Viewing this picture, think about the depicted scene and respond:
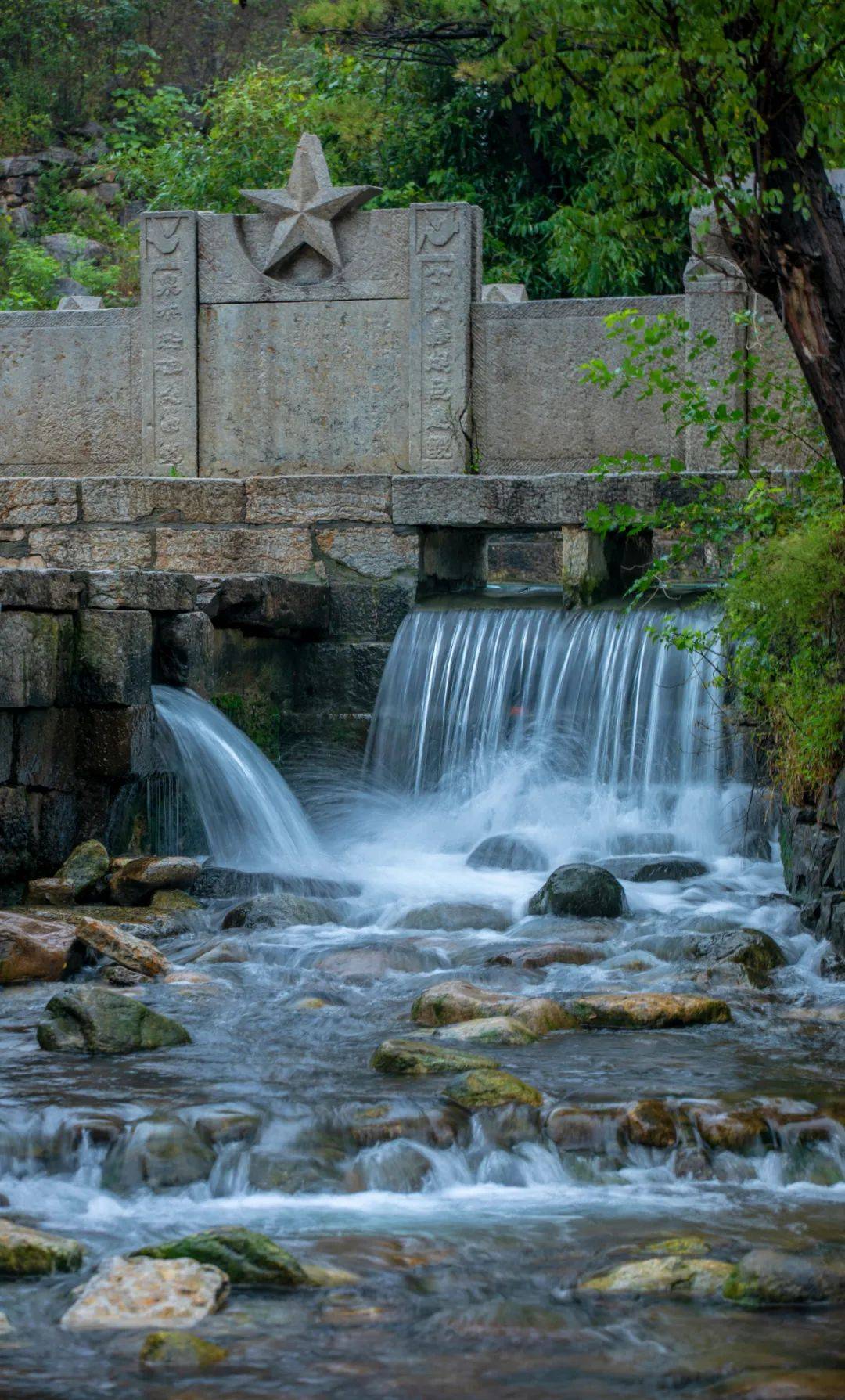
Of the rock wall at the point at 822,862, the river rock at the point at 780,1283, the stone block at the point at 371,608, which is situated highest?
the stone block at the point at 371,608

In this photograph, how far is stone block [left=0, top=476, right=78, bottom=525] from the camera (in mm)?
11555

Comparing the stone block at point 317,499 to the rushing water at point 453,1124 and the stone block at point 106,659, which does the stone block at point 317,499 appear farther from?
the stone block at point 106,659

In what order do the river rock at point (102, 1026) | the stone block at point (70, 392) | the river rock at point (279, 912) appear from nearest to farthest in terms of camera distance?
the river rock at point (102, 1026) → the river rock at point (279, 912) → the stone block at point (70, 392)

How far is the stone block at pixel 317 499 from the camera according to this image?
440 inches

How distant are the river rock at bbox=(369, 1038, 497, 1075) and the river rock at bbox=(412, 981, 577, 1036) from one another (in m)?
0.58

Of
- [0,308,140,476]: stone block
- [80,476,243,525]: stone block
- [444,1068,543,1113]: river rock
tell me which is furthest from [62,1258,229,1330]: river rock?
[0,308,140,476]: stone block

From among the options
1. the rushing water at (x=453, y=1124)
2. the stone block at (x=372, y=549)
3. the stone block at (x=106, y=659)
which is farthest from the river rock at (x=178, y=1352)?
the stone block at (x=372, y=549)

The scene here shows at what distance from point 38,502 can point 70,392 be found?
117 cm

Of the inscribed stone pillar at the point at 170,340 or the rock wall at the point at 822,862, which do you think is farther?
the inscribed stone pillar at the point at 170,340

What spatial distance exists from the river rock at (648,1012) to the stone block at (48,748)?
328cm

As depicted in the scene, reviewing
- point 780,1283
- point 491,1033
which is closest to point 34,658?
point 491,1033

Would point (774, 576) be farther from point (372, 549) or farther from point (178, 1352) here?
point (178, 1352)

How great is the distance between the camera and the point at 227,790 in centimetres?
933

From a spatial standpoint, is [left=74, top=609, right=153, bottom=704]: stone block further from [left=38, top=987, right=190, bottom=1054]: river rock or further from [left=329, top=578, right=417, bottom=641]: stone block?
[left=329, top=578, right=417, bottom=641]: stone block
